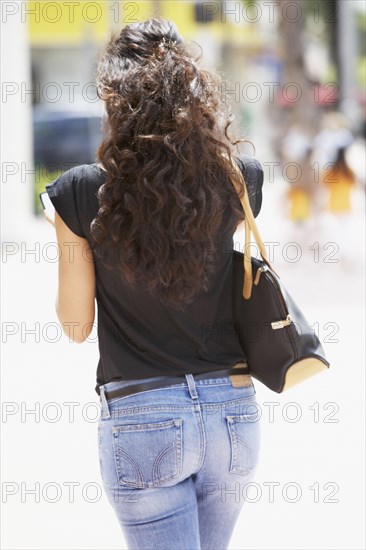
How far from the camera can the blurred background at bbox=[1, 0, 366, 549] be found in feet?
13.6

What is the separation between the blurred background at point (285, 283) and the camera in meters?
4.13

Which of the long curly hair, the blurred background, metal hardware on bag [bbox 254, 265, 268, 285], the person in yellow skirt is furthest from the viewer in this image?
the person in yellow skirt

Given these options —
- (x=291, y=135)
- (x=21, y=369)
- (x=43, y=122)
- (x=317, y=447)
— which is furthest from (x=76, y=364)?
(x=43, y=122)

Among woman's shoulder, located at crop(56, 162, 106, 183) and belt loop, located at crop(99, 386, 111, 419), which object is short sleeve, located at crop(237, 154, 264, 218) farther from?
belt loop, located at crop(99, 386, 111, 419)

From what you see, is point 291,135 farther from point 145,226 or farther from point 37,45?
point 37,45

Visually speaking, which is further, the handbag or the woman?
the handbag

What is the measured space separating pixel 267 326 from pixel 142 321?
0.31 meters

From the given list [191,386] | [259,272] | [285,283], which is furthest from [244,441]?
[285,283]

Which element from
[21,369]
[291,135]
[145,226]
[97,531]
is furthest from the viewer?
[291,135]

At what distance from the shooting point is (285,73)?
1369 cm

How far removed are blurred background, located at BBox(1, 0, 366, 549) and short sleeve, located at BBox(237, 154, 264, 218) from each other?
0.16m

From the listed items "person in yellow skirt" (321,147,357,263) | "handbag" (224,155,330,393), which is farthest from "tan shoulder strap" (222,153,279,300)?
"person in yellow skirt" (321,147,357,263)

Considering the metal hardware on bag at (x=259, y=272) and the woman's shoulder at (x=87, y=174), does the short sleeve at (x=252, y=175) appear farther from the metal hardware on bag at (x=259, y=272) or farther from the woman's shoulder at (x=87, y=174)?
the woman's shoulder at (x=87, y=174)

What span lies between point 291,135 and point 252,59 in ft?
75.6
